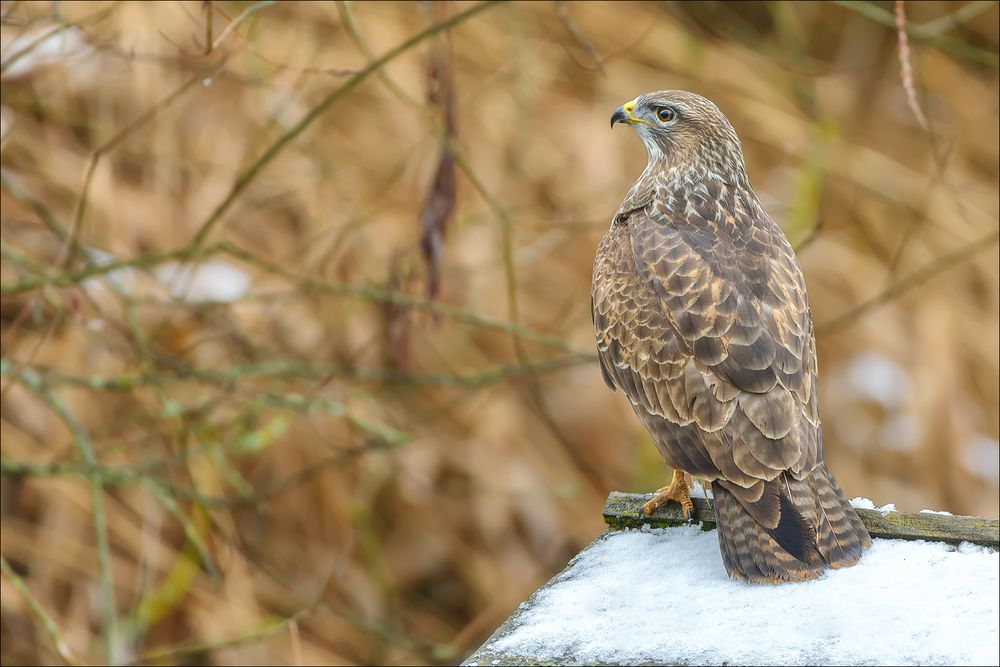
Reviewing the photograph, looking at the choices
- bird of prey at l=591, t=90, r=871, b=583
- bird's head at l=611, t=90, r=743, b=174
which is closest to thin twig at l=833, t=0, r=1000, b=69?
bird's head at l=611, t=90, r=743, b=174

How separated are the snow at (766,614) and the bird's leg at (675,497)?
0.17 m

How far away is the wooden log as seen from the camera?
2801 mm

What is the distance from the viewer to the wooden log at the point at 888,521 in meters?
2.80

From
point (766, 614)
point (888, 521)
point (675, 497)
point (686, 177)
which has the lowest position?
point (766, 614)

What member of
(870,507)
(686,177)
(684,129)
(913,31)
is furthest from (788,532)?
(913,31)

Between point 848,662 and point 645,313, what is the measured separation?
1.21 meters

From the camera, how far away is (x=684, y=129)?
391 cm

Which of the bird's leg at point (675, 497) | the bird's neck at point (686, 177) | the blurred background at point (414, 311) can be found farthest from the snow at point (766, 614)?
the blurred background at point (414, 311)

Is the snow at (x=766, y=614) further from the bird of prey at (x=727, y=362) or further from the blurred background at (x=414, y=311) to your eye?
the blurred background at (x=414, y=311)

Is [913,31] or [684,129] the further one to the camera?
[913,31]

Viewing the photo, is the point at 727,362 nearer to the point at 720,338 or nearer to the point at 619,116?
the point at 720,338

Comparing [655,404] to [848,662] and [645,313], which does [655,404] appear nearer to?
[645,313]

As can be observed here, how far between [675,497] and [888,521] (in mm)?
494

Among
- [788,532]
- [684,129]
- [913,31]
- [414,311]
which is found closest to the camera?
[788,532]
